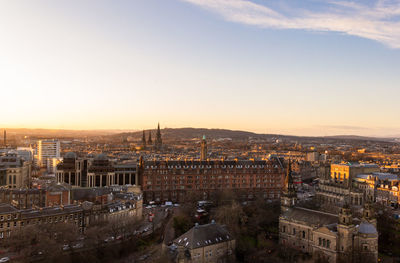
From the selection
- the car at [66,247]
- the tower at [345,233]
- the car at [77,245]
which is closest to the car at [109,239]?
the car at [77,245]

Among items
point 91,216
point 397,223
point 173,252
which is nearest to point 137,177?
point 91,216

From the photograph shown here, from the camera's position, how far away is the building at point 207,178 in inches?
3115

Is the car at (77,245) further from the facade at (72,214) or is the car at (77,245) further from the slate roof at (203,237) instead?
the slate roof at (203,237)

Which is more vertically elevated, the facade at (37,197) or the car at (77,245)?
the facade at (37,197)

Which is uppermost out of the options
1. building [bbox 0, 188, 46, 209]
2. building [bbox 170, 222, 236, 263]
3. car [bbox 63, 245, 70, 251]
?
building [bbox 0, 188, 46, 209]

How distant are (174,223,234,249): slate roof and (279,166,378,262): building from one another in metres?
9.23

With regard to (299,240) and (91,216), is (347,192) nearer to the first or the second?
(299,240)

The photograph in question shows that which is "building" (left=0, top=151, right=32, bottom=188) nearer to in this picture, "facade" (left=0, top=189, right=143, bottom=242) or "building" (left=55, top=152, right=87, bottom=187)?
"building" (left=55, top=152, right=87, bottom=187)

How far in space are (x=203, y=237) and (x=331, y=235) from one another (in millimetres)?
15302

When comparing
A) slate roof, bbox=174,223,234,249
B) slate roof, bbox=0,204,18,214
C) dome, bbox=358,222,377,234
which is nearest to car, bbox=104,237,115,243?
slate roof, bbox=174,223,234,249

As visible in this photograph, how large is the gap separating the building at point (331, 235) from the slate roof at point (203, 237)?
923cm

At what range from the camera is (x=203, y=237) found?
43656 millimetres

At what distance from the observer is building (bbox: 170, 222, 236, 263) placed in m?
42.0

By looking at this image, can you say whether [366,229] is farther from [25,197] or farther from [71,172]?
[71,172]
